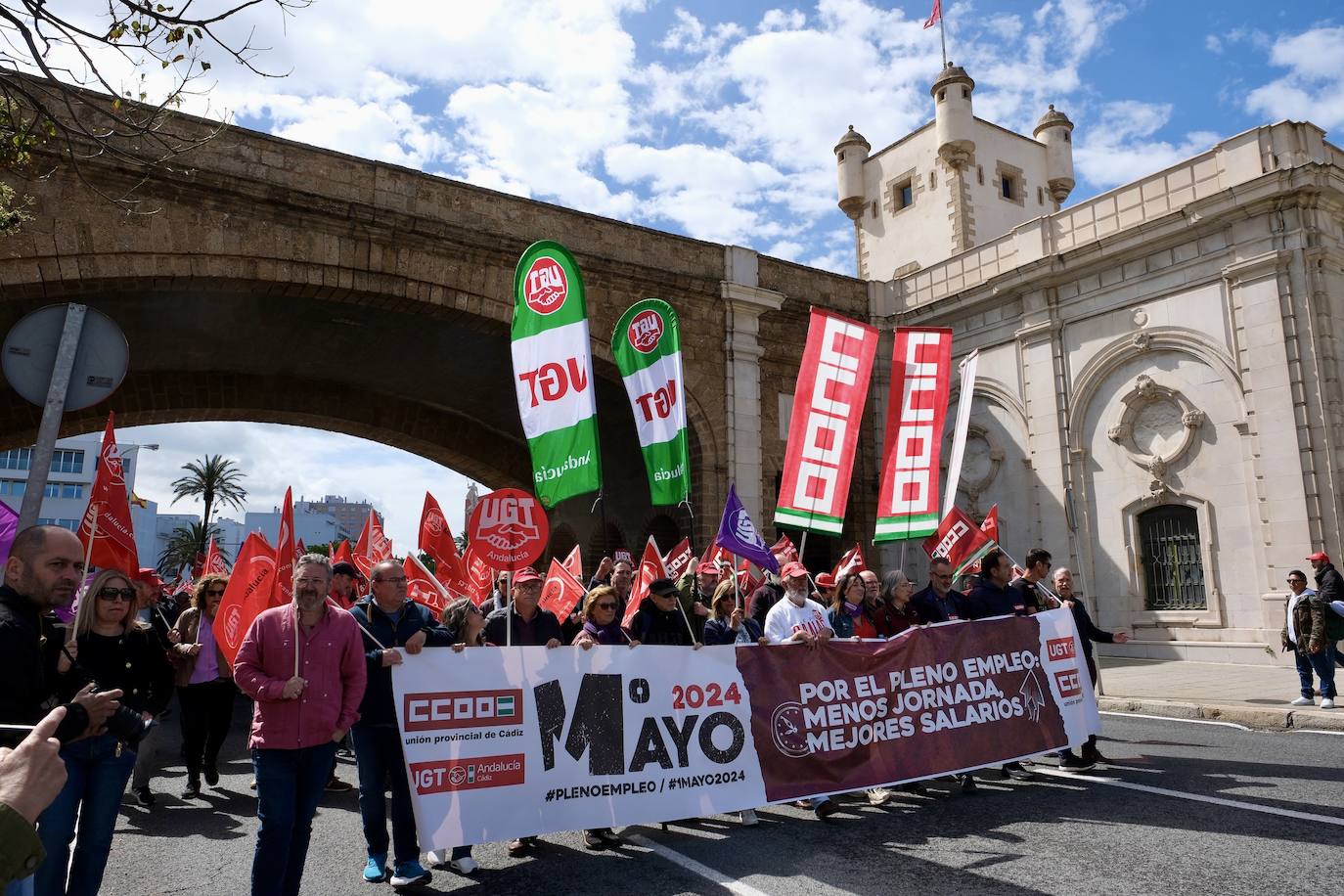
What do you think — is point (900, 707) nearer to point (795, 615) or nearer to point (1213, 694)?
point (795, 615)

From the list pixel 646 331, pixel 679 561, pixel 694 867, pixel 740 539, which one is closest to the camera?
pixel 694 867

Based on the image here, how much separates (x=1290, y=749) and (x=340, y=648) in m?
7.97

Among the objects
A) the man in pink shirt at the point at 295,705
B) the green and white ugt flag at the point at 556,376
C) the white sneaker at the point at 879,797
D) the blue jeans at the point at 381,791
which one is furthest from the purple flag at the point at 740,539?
the man in pink shirt at the point at 295,705

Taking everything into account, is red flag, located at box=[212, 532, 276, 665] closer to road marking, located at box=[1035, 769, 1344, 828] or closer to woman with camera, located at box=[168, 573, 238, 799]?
woman with camera, located at box=[168, 573, 238, 799]

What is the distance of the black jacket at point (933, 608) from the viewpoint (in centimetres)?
730

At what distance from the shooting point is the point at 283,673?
4.27 m

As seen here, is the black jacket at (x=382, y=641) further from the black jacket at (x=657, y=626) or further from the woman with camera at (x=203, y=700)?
the woman with camera at (x=203, y=700)

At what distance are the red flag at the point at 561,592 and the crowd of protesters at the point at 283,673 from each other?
5.15 ft

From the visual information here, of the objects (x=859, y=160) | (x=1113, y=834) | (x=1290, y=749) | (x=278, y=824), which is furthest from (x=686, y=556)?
(x=859, y=160)

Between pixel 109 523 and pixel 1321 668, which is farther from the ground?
pixel 109 523

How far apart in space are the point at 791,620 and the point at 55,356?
5112 mm

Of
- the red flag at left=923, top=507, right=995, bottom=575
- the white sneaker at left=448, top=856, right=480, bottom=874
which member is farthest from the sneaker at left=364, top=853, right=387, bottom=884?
the red flag at left=923, top=507, right=995, bottom=575

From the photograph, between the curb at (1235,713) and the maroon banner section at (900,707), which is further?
the curb at (1235,713)

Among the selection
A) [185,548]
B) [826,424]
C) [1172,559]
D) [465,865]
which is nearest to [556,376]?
[826,424]
